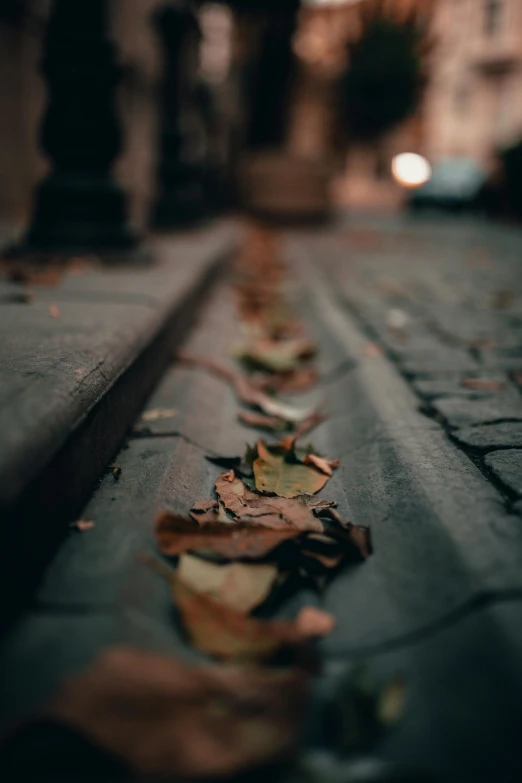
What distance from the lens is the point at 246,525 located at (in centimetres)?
117

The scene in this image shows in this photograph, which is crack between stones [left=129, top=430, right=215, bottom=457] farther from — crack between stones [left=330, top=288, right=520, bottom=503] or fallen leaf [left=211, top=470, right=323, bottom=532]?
crack between stones [left=330, top=288, right=520, bottom=503]

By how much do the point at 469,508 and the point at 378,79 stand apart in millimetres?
30460

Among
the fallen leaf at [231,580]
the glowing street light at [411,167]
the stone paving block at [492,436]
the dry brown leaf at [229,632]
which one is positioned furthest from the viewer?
the glowing street light at [411,167]

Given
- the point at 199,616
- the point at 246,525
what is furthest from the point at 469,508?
the point at 199,616

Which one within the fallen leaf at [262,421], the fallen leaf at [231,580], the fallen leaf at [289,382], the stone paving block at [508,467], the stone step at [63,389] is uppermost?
the stone step at [63,389]

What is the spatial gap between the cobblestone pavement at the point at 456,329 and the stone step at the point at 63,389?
0.86 metres

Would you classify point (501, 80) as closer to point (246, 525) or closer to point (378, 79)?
point (378, 79)

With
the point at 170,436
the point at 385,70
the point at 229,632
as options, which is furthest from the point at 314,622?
the point at 385,70

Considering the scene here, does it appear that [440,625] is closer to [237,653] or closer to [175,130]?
[237,653]

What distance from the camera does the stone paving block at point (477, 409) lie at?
1694 millimetres

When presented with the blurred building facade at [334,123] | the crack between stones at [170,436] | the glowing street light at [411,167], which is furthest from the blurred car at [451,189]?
the crack between stones at [170,436]

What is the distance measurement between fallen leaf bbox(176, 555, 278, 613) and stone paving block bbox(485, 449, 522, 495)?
568mm

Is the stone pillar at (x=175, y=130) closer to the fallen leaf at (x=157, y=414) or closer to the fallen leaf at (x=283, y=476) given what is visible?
the fallen leaf at (x=157, y=414)

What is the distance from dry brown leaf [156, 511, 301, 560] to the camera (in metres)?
1.09
